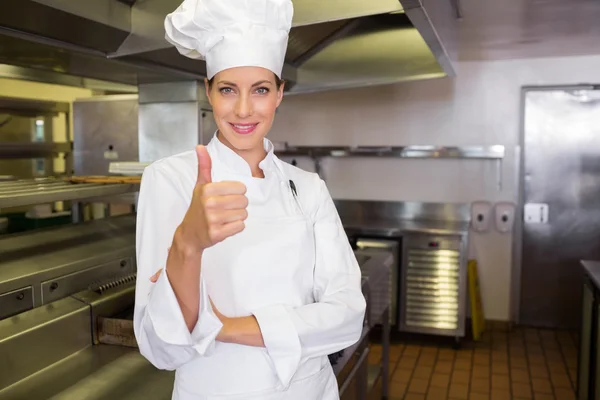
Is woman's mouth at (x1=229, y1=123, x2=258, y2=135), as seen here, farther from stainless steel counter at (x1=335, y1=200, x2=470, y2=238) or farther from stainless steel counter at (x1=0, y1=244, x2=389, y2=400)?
stainless steel counter at (x1=335, y1=200, x2=470, y2=238)

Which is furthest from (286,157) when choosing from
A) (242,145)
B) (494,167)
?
(242,145)

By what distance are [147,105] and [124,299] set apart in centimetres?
113

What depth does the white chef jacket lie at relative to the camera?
1.10 meters

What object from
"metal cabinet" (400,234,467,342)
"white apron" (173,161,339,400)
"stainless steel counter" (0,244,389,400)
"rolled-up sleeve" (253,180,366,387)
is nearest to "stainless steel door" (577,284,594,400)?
"metal cabinet" (400,234,467,342)

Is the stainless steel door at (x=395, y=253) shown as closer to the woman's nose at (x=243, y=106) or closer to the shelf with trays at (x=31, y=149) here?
the shelf with trays at (x=31, y=149)

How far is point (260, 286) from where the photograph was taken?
1181 millimetres

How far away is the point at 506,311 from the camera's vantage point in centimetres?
482

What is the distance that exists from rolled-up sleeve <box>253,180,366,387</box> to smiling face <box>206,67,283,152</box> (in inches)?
10.8

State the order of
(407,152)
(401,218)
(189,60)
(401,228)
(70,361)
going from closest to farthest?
(70,361), (189,60), (401,228), (407,152), (401,218)

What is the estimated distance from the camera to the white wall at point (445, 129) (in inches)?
184

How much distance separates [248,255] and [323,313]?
0.65ft

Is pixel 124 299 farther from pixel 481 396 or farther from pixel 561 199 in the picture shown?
pixel 561 199

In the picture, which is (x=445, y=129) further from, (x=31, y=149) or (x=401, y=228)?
(x=31, y=149)

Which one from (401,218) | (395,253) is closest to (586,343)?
(395,253)
